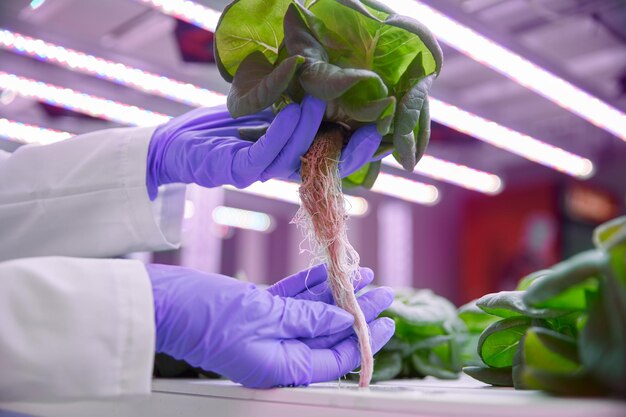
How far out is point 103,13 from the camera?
3.71 metres

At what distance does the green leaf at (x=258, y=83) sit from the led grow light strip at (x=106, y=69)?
7.00 feet

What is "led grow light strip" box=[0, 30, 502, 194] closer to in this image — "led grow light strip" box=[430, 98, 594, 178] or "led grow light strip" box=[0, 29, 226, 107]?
"led grow light strip" box=[0, 29, 226, 107]

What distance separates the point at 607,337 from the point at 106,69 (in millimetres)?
2776

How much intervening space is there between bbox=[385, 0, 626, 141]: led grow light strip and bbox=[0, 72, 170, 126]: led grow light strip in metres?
1.65

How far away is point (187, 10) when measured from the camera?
7.62 feet

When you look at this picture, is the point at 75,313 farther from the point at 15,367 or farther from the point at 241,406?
the point at 241,406

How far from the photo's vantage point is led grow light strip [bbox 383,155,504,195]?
4685 mm

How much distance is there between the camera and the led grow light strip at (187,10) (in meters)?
2.29

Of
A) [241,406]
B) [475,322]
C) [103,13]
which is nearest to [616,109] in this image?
[475,322]

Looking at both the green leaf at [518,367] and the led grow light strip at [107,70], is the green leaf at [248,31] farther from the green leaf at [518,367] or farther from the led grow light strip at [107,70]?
the led grow light strip at [107,70]

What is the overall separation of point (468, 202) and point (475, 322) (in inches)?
242

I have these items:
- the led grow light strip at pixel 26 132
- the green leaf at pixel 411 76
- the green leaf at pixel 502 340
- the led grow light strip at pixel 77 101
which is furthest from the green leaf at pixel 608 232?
the led grow light strip at pixel 26 132

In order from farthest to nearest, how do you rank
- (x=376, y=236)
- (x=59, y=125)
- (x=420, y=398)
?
1. (x=376, y=236)
2. (x=59, y=125)
3. (x=420, y=398)

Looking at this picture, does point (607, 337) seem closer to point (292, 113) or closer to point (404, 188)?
point (292, 113)
